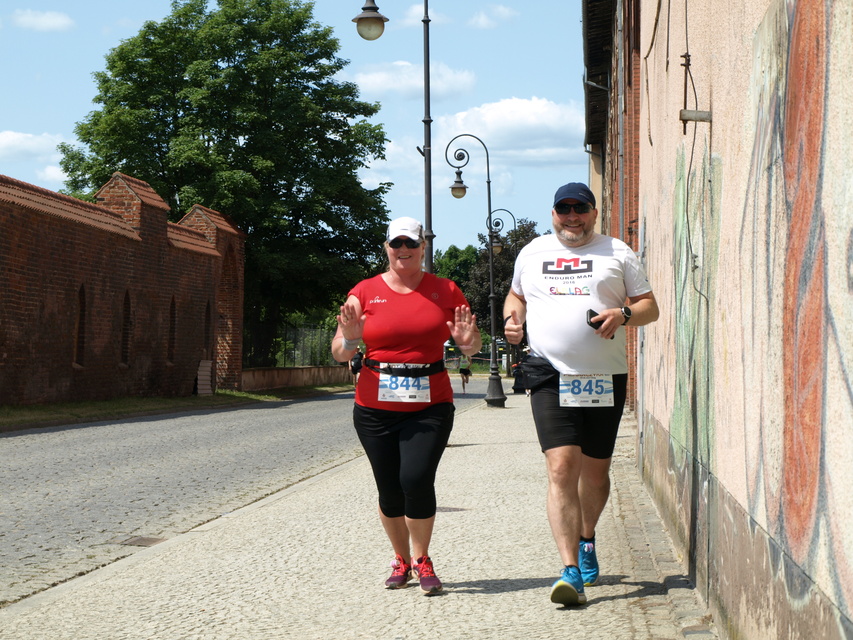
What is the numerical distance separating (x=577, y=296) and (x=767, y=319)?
6.42ft

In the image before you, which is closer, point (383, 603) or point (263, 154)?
point (383, 603)

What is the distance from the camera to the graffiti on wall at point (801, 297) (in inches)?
99.5

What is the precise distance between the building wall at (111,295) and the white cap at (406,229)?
19915mm

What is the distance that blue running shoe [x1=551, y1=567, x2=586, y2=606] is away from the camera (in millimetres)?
5168

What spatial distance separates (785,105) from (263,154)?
40498mm

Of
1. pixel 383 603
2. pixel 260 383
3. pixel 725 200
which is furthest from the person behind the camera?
pixel 260 383

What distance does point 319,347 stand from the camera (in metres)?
50.3

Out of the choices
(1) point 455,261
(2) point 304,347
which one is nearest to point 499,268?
(2) point 304,347

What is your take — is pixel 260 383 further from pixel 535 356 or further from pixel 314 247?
pixel 535 356

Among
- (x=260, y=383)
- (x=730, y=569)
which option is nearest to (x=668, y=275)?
(x=730, y=569)

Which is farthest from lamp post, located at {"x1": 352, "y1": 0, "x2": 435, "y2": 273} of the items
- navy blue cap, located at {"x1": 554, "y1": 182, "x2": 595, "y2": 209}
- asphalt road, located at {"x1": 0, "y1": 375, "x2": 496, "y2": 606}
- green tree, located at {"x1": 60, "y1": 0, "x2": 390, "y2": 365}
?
green tree, located at {"x1": 60, "y1": 0, "x2": 390, "y2": 365}

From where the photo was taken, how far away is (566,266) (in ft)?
18.1

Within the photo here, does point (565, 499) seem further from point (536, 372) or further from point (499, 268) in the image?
point (499, 268)

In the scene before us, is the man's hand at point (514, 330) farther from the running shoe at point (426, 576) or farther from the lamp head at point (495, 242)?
the lamp head at point (495, 242)
